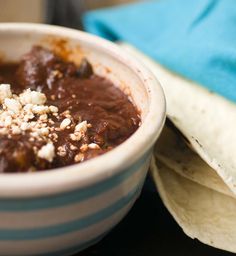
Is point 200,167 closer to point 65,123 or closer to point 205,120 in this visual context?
point 205,120

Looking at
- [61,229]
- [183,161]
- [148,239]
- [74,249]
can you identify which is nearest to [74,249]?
[74,249]

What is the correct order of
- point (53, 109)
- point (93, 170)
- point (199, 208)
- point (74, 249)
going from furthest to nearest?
point (199, 208) → point (53, 109) → point (74, 249) → point (93, 170)

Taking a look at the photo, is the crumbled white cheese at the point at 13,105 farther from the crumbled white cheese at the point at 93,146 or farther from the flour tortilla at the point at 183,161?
the flour tortilla at the point at 183,161

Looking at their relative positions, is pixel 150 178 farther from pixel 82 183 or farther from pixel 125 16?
pixel 125 16

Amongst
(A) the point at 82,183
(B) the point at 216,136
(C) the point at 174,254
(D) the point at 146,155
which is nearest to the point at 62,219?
(A) the point at 82,183

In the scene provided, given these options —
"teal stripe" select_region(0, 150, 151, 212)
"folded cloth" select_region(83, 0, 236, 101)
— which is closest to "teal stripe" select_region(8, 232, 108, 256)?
"teal stripe" select_region(0, 150, 151, 212)

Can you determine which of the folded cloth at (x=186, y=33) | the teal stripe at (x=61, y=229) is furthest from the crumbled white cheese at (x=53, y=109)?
the folded cloth at (x=186, y=33)
